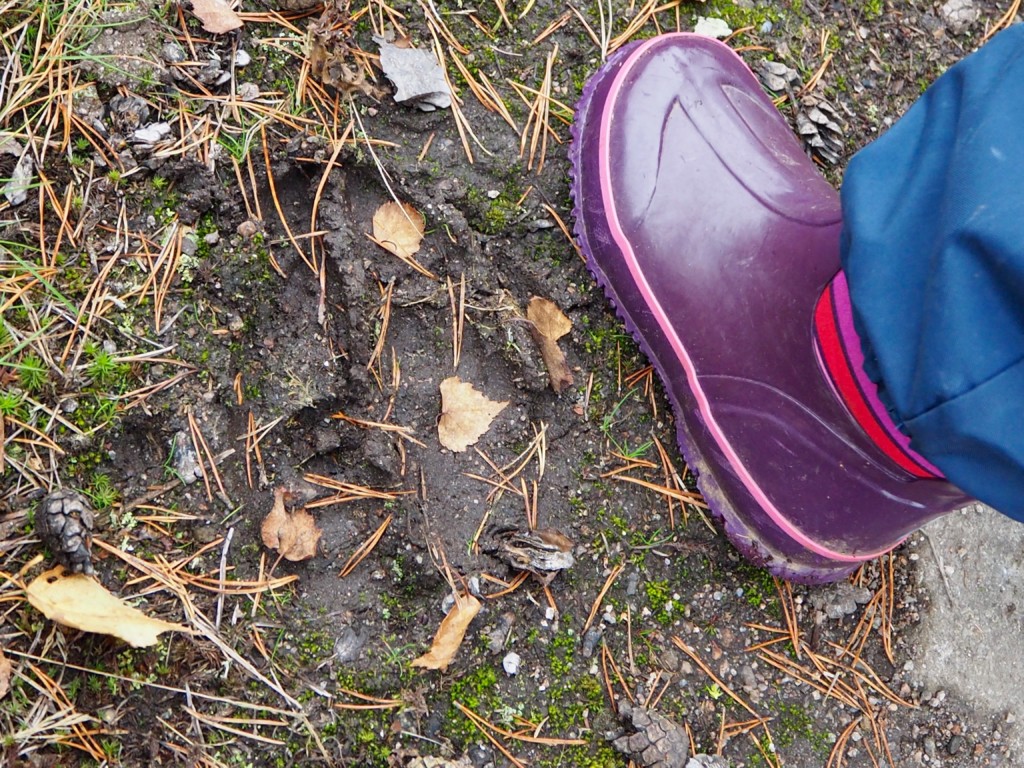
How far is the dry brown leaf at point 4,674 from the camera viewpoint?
1378mm

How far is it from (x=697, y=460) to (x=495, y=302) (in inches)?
22.4

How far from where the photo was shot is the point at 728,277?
167 centimetres

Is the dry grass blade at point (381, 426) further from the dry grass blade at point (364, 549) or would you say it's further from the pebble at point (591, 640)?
the pebble at point (591, 640)

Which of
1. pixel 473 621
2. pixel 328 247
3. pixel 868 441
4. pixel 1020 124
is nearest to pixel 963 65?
pixel 1020 124

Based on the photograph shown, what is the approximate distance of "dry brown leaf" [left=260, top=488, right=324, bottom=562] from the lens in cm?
159

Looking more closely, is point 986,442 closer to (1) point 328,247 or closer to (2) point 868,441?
(2) point 868,441

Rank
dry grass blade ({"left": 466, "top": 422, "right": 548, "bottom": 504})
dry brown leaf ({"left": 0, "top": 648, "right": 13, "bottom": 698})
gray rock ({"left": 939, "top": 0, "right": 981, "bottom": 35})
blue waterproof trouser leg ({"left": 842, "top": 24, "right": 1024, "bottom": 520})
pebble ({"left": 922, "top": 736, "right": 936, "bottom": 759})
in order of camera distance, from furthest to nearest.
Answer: gray rock ({"left": 939, "top": 0, "right": 981, "bottom": 35}) → pebble ({"left": 922, "top": 736, "right": 936, "bottom": 759}) → dry grass blade ({"left": 466, "top": 422, "right": 548, "bottom": 504}) → dry brown leaf ({"left": 0, "top": 648, "right": 13, "bottom": 698}) → blue waterproof trouser leg ({"left": 842, "top": 24, "right": 1024, "bottom": 520})

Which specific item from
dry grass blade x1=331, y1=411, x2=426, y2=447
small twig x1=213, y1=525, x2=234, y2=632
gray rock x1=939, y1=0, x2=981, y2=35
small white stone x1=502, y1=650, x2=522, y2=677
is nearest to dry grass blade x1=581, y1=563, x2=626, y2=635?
small white stone x1=502, y1=650, x2=522, y2=677

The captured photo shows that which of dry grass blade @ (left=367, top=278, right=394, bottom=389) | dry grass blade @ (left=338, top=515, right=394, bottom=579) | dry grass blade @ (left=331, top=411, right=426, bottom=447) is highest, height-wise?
dry grass blade @ (left=367, top=278, right=394, bottom=389)

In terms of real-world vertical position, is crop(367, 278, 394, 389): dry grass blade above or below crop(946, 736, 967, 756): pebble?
above

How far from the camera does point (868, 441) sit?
1527 millimetres

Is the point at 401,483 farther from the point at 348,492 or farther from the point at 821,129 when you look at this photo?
the point at 821,129

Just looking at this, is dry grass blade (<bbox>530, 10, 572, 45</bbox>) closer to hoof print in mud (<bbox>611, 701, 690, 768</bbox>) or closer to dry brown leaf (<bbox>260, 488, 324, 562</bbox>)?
dry brown leaf (<bbox>260, 488, 324, 562</bbox>)

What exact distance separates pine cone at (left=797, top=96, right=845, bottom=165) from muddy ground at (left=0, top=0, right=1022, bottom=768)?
0.37 metres
